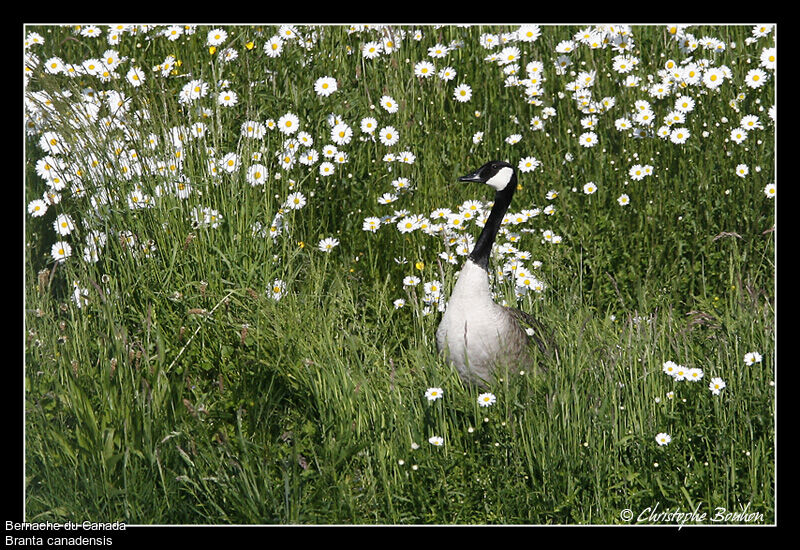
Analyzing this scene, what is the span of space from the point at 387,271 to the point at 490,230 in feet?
2.99

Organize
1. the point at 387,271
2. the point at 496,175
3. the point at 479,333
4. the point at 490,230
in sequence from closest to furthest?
the point at 479,333 < the point at 490,230 < the point at 496,175 < the point at 387,271

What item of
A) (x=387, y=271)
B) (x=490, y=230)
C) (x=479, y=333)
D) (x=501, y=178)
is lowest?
(x=479, y=333)

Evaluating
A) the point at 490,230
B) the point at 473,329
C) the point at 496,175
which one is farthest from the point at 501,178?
the point at 473,329

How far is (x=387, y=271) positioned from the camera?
4.69 metres

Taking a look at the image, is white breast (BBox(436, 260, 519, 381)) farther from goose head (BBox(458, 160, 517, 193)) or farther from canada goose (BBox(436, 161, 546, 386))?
goose head (BBox(458, 160, 517, 193))

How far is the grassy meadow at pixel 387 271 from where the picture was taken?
315cm

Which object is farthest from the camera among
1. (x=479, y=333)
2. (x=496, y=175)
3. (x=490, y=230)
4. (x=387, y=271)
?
(x=387, y=271)

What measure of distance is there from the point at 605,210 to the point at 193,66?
277cm

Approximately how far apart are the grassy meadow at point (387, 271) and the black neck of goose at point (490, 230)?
406 millimetres

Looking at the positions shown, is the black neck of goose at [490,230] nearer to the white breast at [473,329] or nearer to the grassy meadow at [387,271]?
the white breast at [473,329]

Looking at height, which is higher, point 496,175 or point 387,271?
point 496,175

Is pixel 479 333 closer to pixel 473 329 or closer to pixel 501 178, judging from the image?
pixel 473 329

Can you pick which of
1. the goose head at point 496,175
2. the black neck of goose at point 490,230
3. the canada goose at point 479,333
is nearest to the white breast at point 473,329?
the canada goose at point 479,333

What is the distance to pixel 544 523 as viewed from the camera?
10.3 ft
